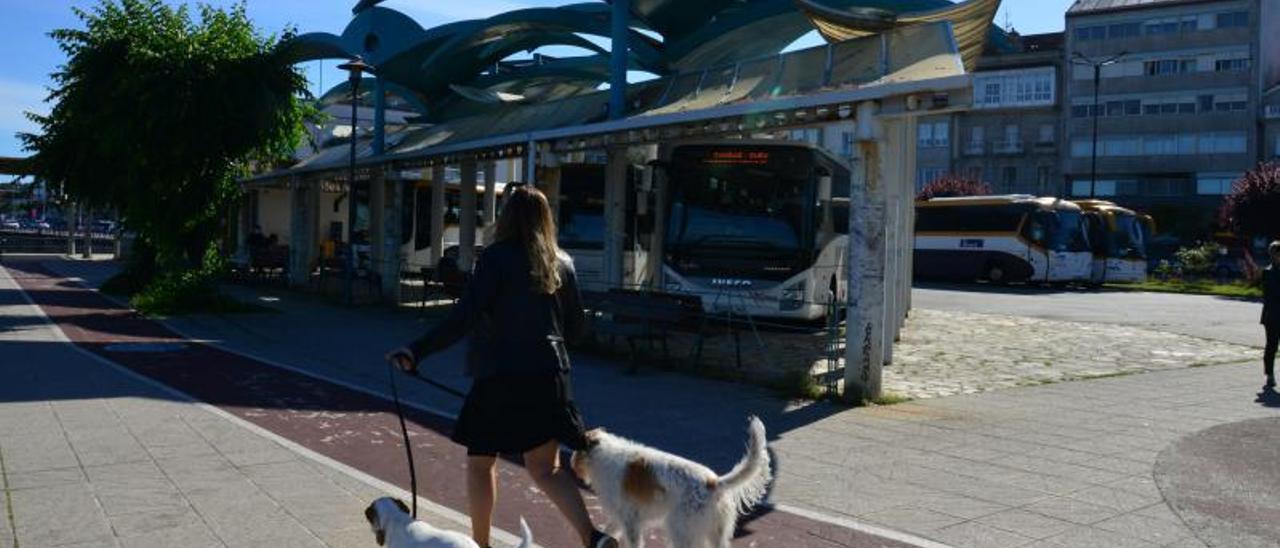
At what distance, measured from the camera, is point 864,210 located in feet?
34.7

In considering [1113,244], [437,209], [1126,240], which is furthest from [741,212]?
[1126,240]

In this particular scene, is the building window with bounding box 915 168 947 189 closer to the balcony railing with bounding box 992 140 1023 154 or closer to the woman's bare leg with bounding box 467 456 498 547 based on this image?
the balcony railing with bounding box 992 140 1023 154

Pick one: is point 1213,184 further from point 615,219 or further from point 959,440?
point 959,440

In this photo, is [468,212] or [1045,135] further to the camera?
[1045,135]

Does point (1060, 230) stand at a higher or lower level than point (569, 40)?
lower

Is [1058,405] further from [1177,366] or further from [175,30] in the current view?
[175,30]

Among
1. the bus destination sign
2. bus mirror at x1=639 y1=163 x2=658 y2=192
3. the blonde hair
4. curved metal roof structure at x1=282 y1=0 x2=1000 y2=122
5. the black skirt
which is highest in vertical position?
curved metal roof structure at x1=282 y1=0 x2=1000 y2=122

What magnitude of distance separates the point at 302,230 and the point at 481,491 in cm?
2440

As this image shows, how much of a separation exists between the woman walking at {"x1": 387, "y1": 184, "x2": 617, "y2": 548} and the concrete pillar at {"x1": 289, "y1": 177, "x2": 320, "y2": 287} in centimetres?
2398

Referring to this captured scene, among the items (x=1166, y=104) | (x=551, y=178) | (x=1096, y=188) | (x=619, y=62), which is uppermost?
(x=1166, y=104)

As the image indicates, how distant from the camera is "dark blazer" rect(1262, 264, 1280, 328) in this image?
12688 mm

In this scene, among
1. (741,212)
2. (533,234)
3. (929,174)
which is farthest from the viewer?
(929,174)

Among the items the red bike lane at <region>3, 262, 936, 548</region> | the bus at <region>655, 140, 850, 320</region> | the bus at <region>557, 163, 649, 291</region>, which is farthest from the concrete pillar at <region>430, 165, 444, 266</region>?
the red bike lane at <region>3, 262, 936, 548</region>

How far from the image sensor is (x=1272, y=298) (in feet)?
41.8
